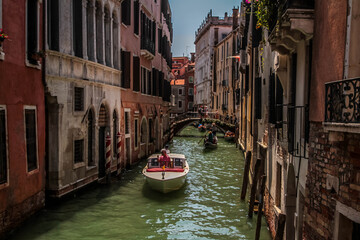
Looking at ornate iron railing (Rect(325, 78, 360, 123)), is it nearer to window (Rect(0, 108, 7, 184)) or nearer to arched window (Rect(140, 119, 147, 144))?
window (Rect(0, 108, 7, 184))

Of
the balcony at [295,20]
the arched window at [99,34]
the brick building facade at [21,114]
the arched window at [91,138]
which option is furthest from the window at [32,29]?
the balcony at [295,20]

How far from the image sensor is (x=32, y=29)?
832 centimetres

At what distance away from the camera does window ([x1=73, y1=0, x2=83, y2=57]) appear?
34.4ft

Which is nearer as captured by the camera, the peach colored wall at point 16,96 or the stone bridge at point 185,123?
the peach colored wall at point 16,96

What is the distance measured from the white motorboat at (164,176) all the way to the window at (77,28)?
181 inches

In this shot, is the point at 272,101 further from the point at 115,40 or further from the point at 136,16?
the point at 136,16

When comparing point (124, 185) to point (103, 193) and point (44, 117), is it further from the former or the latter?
point (44, 117)

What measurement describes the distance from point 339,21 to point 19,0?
6.77m

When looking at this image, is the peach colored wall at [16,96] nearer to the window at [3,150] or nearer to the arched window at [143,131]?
the window at [3,150]

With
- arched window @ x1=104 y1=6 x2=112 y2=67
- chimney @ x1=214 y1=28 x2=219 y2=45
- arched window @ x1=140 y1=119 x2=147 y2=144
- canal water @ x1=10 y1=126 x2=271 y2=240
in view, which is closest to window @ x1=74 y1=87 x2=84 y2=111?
arched window @ x1=104 y1=6 x2=112 y2=67

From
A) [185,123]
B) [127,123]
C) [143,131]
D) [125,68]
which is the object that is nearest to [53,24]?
[125,68]

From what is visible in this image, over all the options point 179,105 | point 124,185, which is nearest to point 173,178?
point 124,185

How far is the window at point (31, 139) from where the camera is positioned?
26.7ft

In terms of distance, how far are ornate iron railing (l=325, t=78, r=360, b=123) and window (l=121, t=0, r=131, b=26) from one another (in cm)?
1225
